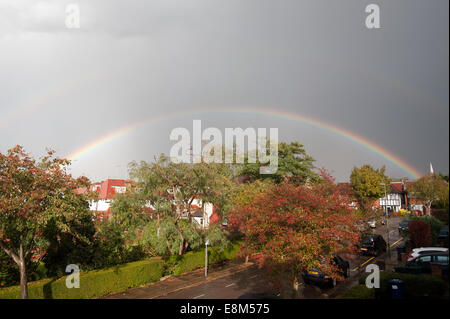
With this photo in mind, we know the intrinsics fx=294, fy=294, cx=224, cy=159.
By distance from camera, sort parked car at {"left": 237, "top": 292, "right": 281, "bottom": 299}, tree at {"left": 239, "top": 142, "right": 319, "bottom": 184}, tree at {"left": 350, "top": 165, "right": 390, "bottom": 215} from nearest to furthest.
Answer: parked car at {"left": 237, "top": 292, "right": 281, "bottom": 299}, tree at {"left": 239, "top": 142, "right": 319, "bottom": 184}, tree at {"left": 350, "top": 165, "right": 390, "bottom": 215}

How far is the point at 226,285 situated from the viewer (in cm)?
2017

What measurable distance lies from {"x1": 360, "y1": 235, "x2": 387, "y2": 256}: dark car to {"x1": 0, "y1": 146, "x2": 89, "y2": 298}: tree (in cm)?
2362

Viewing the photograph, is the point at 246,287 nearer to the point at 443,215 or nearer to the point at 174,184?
the point at 174,184

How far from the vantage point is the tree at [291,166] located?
43.1 metres

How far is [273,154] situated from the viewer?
4456 centimetres

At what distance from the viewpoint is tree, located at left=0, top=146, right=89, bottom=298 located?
12383 mm

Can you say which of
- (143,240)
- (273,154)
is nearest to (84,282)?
(143,240)

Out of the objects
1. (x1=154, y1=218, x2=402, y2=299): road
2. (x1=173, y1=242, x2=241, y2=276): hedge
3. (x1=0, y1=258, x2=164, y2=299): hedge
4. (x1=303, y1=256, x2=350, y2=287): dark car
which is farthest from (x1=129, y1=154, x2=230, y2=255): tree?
(x1=303, y1=256, x2=350, y2=287): dark car

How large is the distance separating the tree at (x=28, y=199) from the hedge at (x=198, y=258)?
11.4 m

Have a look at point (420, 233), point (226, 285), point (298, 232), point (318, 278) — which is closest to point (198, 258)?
point (226, 285)

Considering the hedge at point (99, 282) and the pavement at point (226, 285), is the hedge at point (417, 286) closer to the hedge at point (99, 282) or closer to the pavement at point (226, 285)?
the pavement at point (226, 285)

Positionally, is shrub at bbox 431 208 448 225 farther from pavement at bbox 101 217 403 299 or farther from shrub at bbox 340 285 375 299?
pavement at bbox 101 217 403 299
